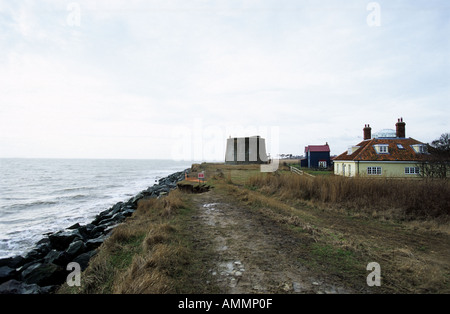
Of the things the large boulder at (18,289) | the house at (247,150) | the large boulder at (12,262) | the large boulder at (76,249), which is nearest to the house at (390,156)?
the house at (247,150)

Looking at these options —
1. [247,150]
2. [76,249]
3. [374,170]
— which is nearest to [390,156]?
[374,170]

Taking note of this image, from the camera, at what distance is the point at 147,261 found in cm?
410

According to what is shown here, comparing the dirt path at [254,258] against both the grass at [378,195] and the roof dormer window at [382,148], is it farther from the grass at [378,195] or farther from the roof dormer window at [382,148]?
the roof dormer window at [382,148]

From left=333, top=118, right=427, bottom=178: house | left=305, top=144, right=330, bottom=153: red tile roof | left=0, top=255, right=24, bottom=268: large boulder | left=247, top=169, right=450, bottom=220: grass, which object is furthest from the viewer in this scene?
left=305, top=144, right=330, bottom=153: red tile roof

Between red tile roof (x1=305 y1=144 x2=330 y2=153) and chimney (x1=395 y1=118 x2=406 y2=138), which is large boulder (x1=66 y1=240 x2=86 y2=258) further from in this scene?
red tile roof (x1=305 y1=144 x2=330 y2=153)

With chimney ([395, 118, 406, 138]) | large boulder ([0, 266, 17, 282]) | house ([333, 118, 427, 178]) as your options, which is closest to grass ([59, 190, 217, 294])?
large boulder ([0, 266, 17, 282])

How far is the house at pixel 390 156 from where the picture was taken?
22.7 meters

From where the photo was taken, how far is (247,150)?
1742 inches

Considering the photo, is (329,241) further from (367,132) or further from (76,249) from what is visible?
(367,132)

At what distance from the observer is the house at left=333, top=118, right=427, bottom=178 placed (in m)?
22.7

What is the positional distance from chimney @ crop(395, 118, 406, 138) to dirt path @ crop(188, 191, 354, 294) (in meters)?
26.5

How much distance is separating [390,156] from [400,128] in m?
5.35

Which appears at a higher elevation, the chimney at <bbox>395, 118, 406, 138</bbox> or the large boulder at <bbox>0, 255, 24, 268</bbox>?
the chimney at <bbox>395, 118, 406, 138</bbox>

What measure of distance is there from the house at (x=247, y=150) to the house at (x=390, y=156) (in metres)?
17.9
